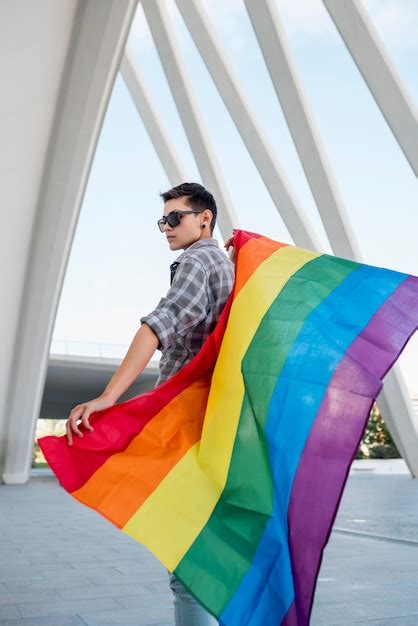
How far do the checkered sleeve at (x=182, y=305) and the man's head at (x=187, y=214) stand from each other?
0.71ft

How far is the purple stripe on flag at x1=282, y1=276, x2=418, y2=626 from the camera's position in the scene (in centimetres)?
197

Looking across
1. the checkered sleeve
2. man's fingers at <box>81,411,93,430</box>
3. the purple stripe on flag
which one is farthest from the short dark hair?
man's fingers at <box>81,411,93,430</box>

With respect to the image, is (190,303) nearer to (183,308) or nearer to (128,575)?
(183,308)

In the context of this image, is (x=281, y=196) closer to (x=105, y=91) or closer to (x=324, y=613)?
(x=105, y=91)

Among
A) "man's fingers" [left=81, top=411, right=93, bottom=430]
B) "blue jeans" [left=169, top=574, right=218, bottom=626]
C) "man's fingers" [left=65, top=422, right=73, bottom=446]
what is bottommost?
"blue jeans" [left=169, top=574, right=218, bottom=626]

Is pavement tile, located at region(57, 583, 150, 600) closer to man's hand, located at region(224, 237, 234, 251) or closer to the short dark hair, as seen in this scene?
man's hand, located at region(224, 237, 234, 251)

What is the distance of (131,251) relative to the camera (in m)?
36.6

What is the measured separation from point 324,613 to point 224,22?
1105cm

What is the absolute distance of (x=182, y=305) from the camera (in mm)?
2266

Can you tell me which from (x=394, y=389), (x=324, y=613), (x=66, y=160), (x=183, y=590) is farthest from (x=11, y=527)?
(x=394, y=389)

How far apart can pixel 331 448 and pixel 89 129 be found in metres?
9.56

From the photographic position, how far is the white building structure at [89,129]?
827 cm

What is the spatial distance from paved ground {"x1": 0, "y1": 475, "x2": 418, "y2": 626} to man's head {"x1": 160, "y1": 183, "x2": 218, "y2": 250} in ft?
6.40

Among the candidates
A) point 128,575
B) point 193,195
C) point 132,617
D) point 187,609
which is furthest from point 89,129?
point 187,609
